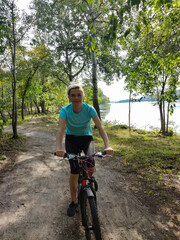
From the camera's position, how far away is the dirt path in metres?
2.55

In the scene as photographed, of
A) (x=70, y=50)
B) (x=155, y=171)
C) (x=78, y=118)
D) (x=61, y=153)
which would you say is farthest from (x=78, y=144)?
(x=70, y=50)

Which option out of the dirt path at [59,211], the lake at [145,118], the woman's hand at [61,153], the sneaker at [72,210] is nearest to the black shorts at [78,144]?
the woman's hand at [61,153]

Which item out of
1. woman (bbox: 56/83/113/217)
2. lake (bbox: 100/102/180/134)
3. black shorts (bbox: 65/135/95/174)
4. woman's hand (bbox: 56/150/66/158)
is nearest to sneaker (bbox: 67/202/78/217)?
woman (bbox: 56/83/113/217)

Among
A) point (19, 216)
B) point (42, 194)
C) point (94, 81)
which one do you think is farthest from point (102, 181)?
point (94, 81)

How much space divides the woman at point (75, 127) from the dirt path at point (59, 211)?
39 centimetres

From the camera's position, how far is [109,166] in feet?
18.7

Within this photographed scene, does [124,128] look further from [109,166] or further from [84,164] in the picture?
[84,164]

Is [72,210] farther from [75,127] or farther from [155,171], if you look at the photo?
[155,171]

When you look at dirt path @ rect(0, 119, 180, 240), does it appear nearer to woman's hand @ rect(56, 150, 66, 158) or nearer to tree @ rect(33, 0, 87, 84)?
woman's hand @ rect(56, 150, 66, 158)

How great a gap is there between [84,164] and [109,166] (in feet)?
11.4

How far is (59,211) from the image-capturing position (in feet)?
10.0

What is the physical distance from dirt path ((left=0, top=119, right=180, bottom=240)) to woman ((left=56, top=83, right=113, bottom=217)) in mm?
394

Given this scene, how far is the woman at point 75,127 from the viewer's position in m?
2.69

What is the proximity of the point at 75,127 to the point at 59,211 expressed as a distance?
1.70m
